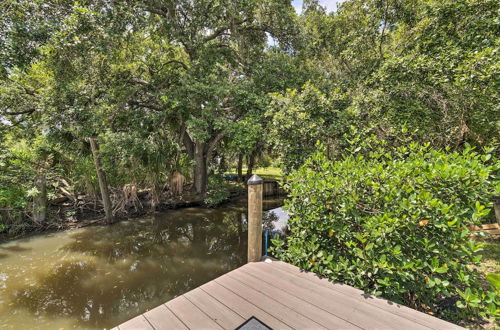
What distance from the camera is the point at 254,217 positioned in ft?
10.6

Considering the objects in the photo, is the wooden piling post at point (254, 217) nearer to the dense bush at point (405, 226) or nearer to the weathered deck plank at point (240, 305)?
the dense bush at point (405, 226)

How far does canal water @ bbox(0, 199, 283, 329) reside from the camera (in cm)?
363

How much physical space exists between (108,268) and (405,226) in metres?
6.01

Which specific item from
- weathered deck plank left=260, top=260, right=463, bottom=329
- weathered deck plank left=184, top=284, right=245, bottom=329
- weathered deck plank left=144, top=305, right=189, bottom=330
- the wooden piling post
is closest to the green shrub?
the wooden piling post

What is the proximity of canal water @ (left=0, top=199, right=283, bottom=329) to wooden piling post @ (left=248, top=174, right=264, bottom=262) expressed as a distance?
201 cm

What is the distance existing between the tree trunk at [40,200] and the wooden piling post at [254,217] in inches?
295

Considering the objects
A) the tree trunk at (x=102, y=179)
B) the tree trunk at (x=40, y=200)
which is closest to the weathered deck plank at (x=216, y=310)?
the tree trunk at (x=102, y=179)

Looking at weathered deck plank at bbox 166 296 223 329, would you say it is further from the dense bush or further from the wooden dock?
the dense bush

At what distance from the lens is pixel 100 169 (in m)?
7.14

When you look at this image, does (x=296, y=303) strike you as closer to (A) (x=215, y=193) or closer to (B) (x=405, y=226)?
(B) (x=405, y=226)

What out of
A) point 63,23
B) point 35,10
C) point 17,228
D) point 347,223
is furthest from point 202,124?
point 17,228

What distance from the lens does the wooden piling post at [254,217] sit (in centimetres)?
319

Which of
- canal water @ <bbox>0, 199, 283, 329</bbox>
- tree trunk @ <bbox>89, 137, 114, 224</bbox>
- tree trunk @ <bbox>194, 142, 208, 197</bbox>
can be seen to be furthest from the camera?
tree trunk @ <bbox>194, 142, 208, 197</bbox>

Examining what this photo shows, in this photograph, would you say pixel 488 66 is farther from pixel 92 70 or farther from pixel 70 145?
pixel 70 145
